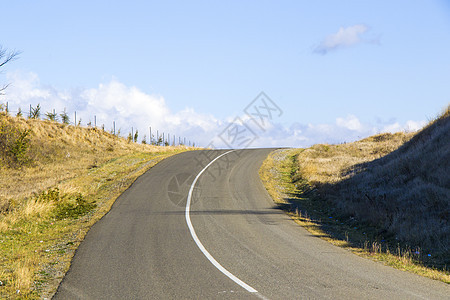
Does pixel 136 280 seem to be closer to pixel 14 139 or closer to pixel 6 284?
pixel 6 284

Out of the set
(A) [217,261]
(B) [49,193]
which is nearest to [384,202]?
(A) [217,261]

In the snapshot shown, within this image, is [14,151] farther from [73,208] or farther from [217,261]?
[217,261]

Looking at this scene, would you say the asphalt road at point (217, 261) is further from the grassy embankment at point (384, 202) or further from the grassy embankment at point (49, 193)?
the grassy embankment at point (384, 202)

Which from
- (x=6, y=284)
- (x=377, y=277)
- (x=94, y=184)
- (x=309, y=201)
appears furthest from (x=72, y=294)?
(x=94, y=184)

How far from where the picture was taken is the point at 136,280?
791 cm

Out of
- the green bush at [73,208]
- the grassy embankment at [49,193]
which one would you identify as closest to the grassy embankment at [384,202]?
the grassy embankment at [49,193]

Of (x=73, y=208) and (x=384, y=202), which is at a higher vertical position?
(x=384, y=202)

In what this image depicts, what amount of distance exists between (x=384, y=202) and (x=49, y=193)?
1696 cm

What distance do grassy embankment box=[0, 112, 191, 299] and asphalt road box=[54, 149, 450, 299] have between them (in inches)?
32.4

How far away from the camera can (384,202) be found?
16375 mm

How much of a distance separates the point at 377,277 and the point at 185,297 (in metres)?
4.44

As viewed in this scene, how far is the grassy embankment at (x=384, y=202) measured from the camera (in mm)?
11407

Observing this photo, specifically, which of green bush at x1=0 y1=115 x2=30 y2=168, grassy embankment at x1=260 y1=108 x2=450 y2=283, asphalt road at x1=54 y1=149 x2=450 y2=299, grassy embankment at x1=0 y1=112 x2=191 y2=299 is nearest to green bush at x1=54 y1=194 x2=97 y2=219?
grassy embankment at x1=0 y1=112 x2=191 y2=299

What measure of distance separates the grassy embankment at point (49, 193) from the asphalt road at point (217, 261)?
822 millimetres
